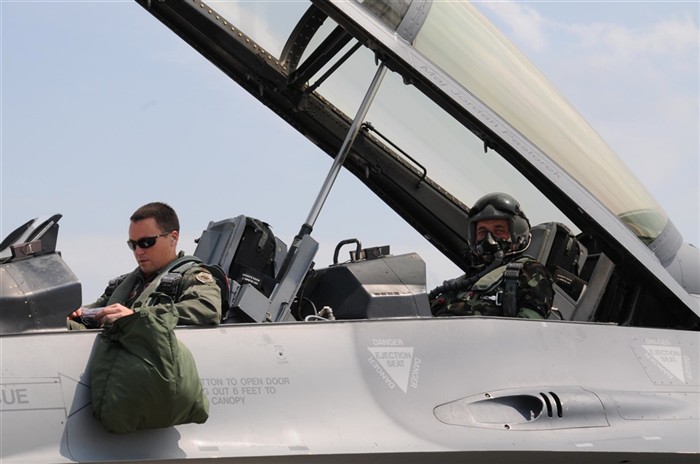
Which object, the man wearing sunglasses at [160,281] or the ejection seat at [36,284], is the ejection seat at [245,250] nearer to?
the man wearing sunglasses at [160,281]

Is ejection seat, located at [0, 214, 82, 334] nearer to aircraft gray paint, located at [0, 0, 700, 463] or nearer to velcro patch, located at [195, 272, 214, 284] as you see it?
aircraft gray paint, located at [0, 0, 700, 463]

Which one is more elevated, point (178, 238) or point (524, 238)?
point (524, 238)

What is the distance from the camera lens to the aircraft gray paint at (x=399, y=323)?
3.99 metres

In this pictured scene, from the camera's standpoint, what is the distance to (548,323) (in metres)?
4.91

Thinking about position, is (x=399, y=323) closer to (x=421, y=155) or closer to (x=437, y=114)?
(x=437, y=114)

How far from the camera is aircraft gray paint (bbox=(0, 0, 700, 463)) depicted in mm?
3992

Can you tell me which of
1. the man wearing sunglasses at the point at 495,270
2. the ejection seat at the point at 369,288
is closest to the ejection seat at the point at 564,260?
the man wearing sunglasses at the point at 495,270

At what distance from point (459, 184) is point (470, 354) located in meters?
1.85

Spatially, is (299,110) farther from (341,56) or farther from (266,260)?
(266,260)

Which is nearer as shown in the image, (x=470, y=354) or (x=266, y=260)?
(x=470, y=354)

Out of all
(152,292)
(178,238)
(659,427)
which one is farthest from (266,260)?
(659,427)

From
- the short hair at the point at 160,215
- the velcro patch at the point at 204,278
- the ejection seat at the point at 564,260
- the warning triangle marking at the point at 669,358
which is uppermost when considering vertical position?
the ejection seat at the point at 564,260

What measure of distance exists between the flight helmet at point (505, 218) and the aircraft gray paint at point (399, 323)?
18 cm

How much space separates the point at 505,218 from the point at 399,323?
1.46 metres
